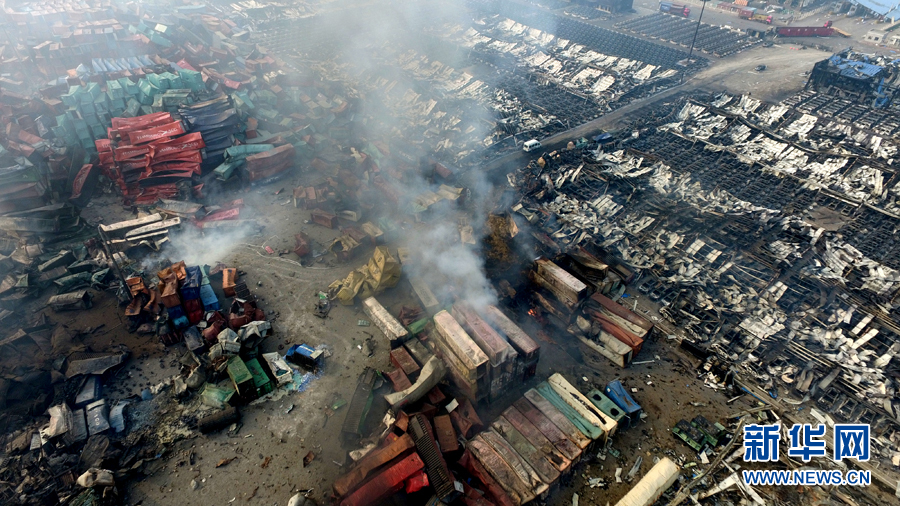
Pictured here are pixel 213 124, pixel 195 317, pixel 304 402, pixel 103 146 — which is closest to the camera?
pixel 304 402

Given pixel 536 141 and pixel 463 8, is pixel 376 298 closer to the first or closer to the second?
pixel 536 141

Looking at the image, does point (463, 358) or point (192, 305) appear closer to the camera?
point (463, 358)

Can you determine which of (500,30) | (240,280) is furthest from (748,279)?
(500,30)
